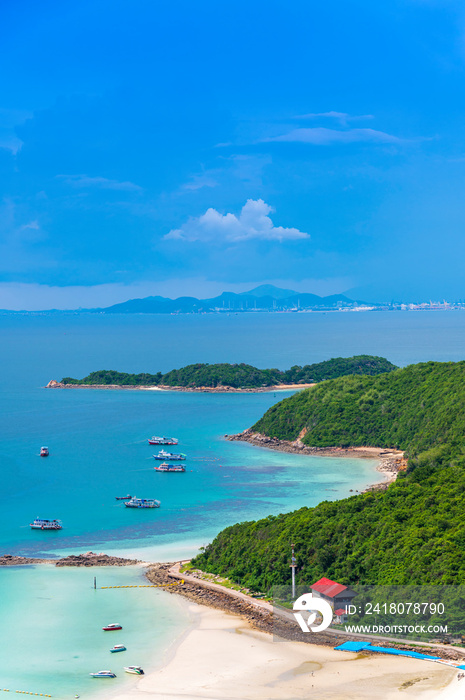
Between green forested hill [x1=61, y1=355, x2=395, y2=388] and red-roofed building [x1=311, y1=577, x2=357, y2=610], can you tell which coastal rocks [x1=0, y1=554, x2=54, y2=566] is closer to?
red-roofed building [x1=311, y1=577, x2=357, y2=610]

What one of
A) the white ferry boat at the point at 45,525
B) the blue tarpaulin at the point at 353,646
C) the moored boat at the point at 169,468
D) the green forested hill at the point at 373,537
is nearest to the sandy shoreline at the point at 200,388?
the moored boat at the point at 169,468

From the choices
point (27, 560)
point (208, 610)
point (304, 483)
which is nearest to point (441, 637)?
point (208, 610)

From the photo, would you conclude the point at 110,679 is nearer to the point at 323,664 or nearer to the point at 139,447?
the point at 323,664

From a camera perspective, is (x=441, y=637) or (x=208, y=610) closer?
(x=441, y=637)

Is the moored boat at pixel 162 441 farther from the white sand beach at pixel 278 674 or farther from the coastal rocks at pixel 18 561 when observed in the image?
the white sand beach at pixel 278 674

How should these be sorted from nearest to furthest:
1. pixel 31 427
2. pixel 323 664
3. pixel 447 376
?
pixel 323 664 < pixel 447 376 < pixel 31 427

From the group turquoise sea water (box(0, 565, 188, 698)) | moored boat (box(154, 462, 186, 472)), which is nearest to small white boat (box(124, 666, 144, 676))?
turquoise sea water (box(0, 565, 188, 698))
